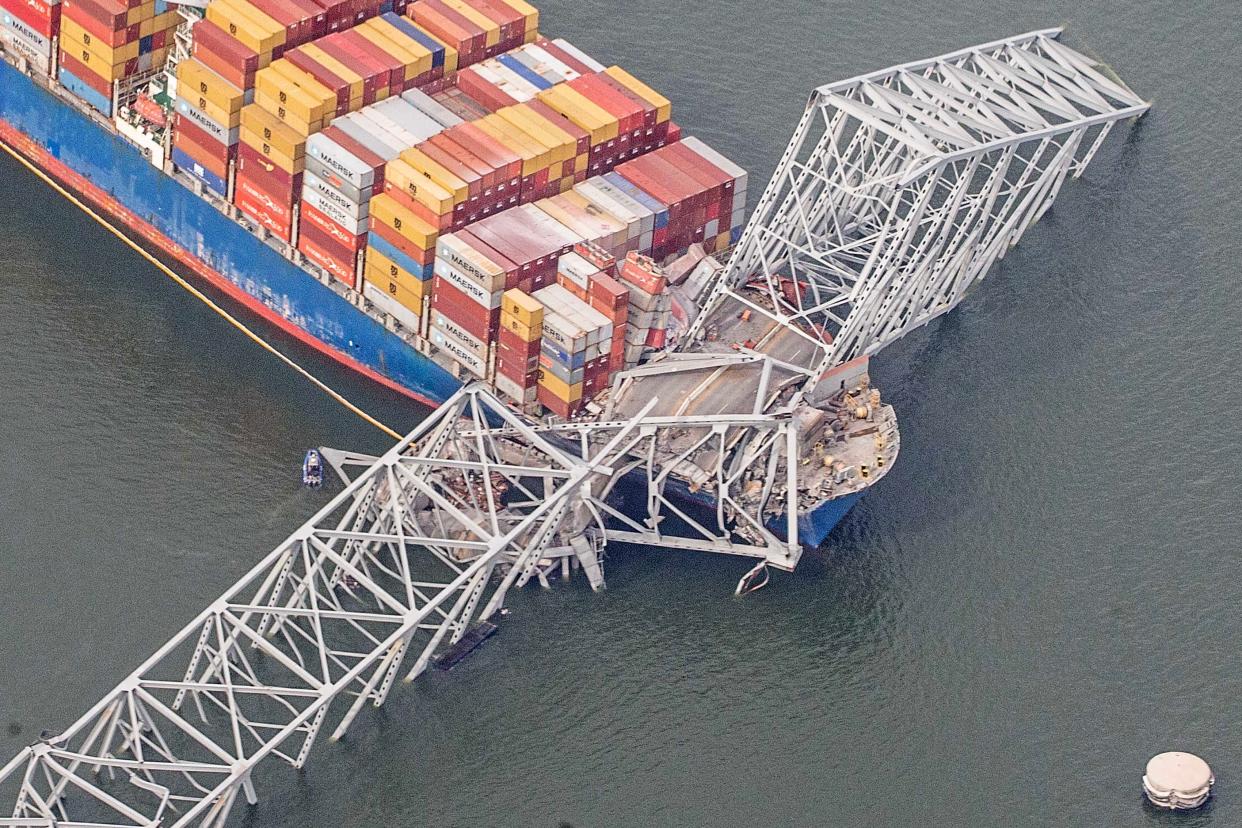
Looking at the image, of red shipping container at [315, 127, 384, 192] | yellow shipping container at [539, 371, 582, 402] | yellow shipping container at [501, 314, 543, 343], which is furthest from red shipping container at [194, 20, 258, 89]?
yellow shipping container at [539, 371, 582, 402]

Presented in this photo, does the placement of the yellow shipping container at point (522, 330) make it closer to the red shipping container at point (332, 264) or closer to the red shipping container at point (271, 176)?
the red shipping container at point (332, 264)

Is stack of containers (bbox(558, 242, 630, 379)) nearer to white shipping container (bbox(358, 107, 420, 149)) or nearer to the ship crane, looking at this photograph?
the ship crane

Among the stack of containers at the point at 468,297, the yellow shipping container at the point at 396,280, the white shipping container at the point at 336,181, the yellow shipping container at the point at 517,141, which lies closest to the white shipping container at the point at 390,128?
the white shipping container at the point at 336,181

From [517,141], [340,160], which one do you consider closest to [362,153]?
[340,160]

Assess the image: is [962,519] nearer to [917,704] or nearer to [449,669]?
[917,704]

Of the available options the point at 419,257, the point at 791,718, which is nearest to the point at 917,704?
the point at 791,718

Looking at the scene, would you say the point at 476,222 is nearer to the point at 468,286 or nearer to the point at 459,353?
the point at 468,286
